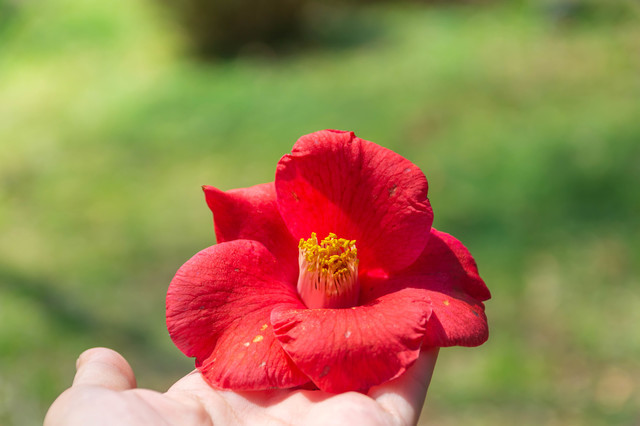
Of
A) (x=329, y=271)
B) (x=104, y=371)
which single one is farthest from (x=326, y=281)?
(x=104, y=371)

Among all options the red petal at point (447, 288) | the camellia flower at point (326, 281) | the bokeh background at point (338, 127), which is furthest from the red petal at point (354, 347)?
the bokeh background at point (338, 127)

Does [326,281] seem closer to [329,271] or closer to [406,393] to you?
[329,271]

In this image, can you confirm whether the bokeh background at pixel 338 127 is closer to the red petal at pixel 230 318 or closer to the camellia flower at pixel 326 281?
the camellia flower at pixel 326 281

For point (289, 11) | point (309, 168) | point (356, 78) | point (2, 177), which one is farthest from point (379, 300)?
point (289, 11)

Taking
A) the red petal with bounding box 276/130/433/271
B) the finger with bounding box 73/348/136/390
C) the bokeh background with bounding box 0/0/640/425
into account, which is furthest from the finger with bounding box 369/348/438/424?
the bokeh background with bounding box 0/0/640/425

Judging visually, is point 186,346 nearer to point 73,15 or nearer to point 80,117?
point 80,117
